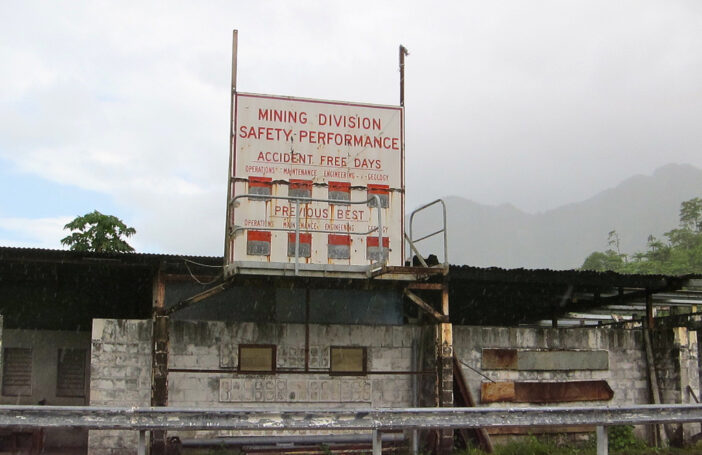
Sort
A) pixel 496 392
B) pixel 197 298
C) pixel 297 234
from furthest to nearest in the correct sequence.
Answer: pixel 496 392
pixel 197 298
pixel 297 234

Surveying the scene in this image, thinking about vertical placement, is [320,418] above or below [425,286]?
below

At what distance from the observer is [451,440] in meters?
14.0

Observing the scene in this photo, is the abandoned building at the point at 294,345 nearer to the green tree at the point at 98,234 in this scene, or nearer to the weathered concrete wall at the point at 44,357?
the weathered concrete wall at the point at 44,357

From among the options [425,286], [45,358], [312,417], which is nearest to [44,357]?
[45,358]

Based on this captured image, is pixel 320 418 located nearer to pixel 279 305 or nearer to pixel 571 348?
pixel 279 305

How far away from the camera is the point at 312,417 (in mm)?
8336

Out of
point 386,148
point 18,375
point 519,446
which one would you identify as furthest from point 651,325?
point 18,375

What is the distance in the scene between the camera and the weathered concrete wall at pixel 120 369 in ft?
44.0

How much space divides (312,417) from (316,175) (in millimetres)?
6040

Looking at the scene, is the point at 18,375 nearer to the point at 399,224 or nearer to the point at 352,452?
the point at 352,452

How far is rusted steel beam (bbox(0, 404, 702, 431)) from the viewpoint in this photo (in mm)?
7910

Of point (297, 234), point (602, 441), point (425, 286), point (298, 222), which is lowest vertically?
point (602, 441)

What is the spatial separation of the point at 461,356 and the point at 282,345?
11.2 ft

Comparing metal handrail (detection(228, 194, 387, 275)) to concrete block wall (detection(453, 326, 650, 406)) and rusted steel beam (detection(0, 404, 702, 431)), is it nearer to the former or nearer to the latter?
concrete block wall (detection(453, 326, 650, 406))
